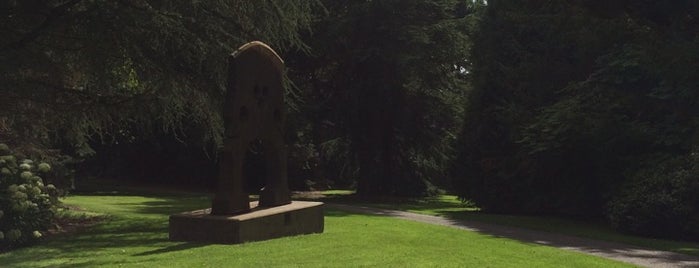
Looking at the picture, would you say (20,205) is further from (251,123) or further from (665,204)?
(665,204)

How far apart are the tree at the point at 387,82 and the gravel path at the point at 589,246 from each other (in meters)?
9.70

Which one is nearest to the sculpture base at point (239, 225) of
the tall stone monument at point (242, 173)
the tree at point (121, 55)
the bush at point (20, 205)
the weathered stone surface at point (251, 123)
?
the tall stone monument at point (242, 173)

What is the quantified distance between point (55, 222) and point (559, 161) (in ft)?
48.8

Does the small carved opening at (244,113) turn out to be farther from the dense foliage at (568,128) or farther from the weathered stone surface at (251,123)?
the dense foliage at (568,128)

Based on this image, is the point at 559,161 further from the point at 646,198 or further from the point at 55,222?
the point at 55,222

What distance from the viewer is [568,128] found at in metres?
21.2

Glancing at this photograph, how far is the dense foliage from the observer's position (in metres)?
18.2

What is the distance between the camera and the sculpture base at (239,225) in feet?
38.5

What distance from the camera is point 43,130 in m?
15.8

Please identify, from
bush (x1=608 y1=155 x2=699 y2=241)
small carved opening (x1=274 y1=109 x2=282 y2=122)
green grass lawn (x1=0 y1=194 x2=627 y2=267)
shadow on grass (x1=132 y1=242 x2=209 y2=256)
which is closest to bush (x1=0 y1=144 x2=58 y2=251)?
green grass lawn (x1=0 y1=194 x2=627 y2=267)

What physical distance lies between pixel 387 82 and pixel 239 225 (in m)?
18.1

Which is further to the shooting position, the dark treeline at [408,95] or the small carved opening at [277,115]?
the small carved opening at [277,115]

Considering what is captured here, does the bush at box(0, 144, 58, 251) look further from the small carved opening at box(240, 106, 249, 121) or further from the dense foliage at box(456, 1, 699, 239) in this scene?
the dense foliage at box(456, 1, 699, 239)

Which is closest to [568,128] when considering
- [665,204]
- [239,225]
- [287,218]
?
[665,204]
